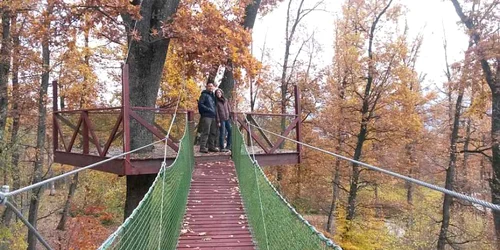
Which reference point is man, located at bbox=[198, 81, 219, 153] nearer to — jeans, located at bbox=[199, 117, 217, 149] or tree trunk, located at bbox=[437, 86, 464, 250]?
jeans, located at bbox=[199, 117, 217, 149]

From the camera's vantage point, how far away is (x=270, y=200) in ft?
14.5

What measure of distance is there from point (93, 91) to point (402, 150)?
46.3ft

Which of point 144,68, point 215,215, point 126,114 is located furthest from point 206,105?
point 215,215

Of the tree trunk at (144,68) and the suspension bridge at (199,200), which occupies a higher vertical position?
the tree trunk at (144,68)

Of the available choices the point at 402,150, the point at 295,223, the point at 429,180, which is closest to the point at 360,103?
the point at 402,150

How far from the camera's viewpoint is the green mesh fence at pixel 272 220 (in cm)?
288

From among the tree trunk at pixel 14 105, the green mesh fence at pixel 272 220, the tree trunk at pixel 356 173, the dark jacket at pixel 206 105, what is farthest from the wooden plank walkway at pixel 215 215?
the tree trunk at pixel 356 173

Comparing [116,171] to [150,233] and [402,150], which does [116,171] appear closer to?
[150,233]

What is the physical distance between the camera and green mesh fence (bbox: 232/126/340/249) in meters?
2.88

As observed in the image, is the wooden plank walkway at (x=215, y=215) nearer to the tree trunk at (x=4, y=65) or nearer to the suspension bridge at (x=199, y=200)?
the suspension bridge at (x=199, y=200)

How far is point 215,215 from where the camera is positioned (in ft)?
20.2

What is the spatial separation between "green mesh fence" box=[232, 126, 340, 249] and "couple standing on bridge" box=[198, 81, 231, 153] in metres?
1.98

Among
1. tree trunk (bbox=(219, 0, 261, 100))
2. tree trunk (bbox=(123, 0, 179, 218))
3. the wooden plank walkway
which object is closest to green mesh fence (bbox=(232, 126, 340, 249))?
the wooden plank walkway

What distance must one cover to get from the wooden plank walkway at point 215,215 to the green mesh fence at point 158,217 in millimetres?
185
